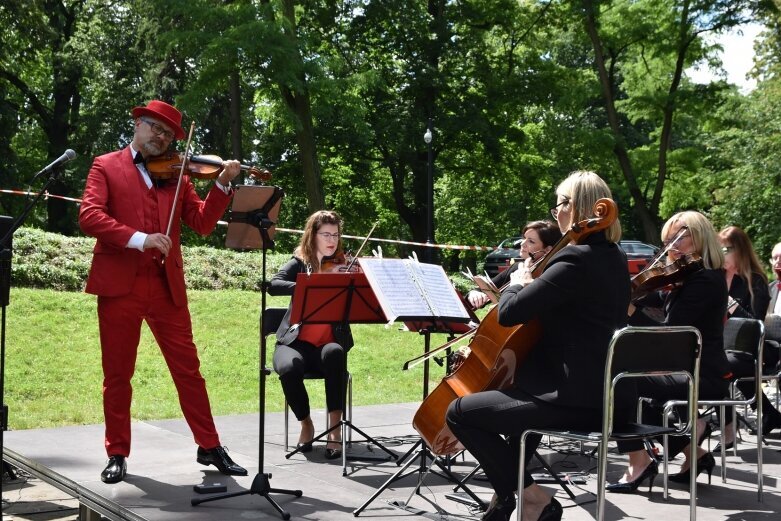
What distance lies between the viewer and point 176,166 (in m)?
5.02

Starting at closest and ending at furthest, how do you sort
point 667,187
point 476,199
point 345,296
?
point 345,296, point 667,187, point 476,199

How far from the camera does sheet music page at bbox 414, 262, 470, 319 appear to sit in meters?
5.06

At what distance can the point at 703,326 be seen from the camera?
5227mm

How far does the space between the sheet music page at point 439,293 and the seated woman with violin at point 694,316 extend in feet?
3.46

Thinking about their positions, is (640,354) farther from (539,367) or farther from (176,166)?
(176,166)

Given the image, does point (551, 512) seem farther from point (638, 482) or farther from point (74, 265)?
point (74, 265)

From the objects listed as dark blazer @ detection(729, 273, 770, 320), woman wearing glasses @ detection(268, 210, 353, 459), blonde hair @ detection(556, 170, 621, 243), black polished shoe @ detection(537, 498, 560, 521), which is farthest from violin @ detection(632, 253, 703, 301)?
woman wearing glasses @ detection(268, 210, 353, 459)

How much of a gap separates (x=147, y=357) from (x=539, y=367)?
718 centimetres

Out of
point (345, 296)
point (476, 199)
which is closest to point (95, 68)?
point (476, 199)

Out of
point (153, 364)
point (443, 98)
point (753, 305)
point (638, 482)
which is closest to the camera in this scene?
point (638, 482)

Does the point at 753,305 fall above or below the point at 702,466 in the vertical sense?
above

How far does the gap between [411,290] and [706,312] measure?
1.65 meters

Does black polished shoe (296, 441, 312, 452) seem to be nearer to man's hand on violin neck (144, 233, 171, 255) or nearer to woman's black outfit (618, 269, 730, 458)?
man's hand on violin neck (144, 233, 171, 255)

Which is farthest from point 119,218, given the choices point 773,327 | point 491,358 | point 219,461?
point 773,327
